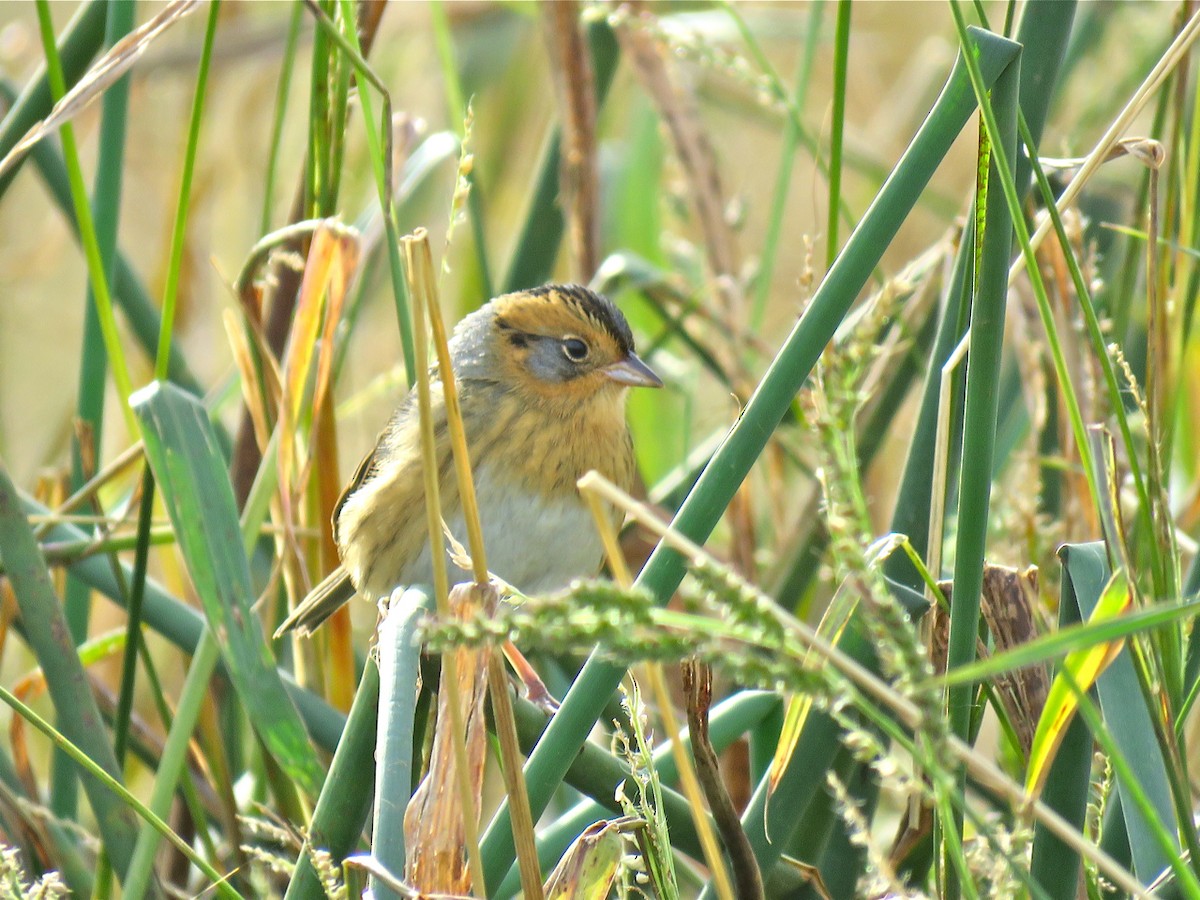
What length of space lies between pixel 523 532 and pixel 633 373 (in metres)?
0.34

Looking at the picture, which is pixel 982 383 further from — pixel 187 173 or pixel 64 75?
pixel 64 75

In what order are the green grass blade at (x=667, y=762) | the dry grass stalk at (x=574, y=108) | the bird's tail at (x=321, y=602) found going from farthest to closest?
the dry grass stalk at (x=574, y=108), the bird's tail at (x=321, y=602), the green grass blade at (x=667, y=762)

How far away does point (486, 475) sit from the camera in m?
2.35

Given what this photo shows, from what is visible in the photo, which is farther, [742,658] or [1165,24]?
[1165,24]

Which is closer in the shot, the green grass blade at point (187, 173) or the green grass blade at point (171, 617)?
the green grass blade at point (187, 173)

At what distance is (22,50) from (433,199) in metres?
1.08

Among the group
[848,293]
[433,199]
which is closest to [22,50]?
[433,199]

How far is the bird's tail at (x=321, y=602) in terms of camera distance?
1980 millimetres

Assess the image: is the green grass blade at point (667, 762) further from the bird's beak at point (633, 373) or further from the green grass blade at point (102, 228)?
the bird's beak at point (633, 373)

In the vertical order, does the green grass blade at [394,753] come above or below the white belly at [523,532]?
above

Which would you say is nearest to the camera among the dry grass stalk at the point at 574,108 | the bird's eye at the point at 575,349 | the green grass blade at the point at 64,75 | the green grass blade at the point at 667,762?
the green grass blade at the point at 667,762

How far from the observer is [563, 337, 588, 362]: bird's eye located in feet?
7.99

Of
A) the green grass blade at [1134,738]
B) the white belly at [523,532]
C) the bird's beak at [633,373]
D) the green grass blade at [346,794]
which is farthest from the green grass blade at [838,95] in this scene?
the white belly at [523,532]

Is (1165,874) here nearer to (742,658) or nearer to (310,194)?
(742,658)
